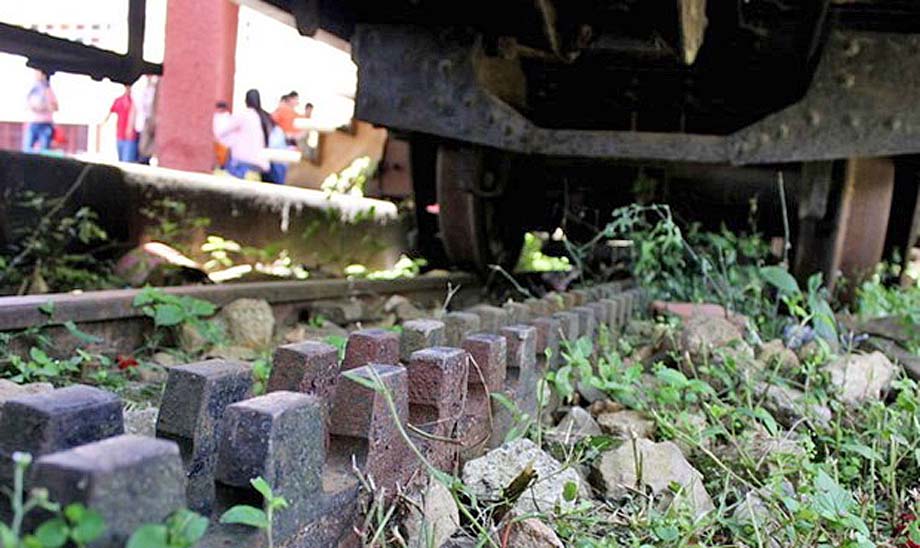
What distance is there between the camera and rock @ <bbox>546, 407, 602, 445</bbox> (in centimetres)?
169

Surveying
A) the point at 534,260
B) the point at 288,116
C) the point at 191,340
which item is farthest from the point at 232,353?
the point at 288,116

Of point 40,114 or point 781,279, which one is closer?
point 781,279

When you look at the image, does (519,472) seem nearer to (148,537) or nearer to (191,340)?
(148,537)

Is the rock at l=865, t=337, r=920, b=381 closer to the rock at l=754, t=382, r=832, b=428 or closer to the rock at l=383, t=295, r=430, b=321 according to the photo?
the rock at l=754, t=382, r=832, b=428

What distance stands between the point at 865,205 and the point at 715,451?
2482 mm

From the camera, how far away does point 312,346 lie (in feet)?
4.06

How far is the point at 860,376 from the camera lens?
204 centimetres

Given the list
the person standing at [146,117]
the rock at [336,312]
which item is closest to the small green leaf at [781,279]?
the rock at [336,312]

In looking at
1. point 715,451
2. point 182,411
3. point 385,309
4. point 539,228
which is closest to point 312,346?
point 182,411

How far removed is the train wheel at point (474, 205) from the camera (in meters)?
3.97

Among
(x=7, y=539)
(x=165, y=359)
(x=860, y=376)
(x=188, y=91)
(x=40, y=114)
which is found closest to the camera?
(x=7, y=539)

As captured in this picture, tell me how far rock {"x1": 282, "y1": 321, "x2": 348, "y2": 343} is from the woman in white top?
5644 mm

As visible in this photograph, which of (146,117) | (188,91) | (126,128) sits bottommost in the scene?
(126,128)

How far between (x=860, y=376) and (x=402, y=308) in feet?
6.22
